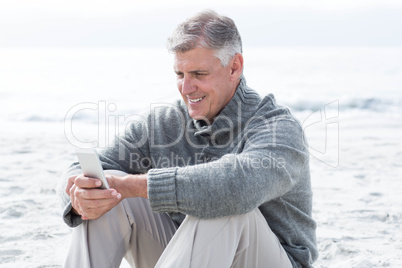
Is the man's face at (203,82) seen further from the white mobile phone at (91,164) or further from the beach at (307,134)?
the beach at (307,134)

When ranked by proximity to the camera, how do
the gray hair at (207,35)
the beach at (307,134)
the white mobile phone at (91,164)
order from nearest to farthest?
the white mobile phone at (91,164), the gray hair at (207,35), the beach at (307,134)

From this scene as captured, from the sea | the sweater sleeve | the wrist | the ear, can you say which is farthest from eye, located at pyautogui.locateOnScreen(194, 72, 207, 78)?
the sea

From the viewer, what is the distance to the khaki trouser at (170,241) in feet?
5.49

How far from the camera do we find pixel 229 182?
68.0 inches

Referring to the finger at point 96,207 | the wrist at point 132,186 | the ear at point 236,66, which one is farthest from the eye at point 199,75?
the finger at point 96,207

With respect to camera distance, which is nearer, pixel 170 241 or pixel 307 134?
pixel 170 241

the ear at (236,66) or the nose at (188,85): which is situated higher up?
the ear at (236,66)

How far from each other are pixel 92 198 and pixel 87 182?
0.07 m

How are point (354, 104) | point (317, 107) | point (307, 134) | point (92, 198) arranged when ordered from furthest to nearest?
point (317, 107), point (354, 104), point (307, 134), point (92, 198)

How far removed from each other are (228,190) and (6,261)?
5.48 feet

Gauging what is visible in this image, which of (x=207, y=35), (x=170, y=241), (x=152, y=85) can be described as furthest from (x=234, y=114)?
(x=152, y=85)

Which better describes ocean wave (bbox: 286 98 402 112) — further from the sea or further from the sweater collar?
the sweater collar

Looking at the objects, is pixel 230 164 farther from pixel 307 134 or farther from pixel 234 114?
pixel 307 134

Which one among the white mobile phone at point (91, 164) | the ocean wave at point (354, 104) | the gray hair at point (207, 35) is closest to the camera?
the white mobile phone at point (91, 164)
